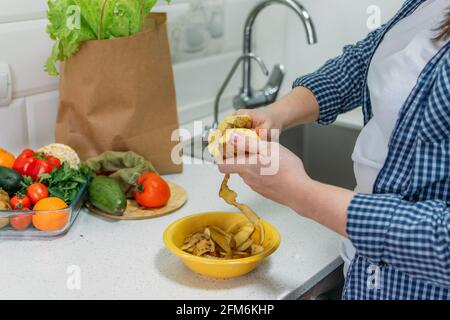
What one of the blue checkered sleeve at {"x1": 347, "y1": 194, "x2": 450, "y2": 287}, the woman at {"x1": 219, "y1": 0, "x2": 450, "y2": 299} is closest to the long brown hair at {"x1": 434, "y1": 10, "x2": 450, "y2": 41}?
the woman at {"x1": 219, "y1": 0, "x2": 450, "y2": 299}

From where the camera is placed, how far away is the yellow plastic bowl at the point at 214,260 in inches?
37.4

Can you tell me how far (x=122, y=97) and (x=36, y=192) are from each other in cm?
27

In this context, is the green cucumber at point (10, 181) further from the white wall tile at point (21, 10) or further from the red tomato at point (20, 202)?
the white wall tile at point (21, 10)

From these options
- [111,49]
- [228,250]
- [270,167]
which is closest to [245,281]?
[228,250]

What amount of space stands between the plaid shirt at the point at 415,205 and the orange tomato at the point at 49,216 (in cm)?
50

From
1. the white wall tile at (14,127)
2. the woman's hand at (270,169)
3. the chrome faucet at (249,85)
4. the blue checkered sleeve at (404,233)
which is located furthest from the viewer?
the chrome faucet at (249,85)

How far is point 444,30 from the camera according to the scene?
2.80ft

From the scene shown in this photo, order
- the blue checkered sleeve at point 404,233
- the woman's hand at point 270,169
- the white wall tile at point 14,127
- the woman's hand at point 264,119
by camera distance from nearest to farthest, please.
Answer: the blue checkered sleeve at point 404,233 → the woman's hand at point 270,169 → the woman's hand at point 264,119 → the white wall tile at point 14,127

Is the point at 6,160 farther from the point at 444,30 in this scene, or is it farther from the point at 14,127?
the point at 444,30

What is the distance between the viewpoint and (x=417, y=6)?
100 centimetres

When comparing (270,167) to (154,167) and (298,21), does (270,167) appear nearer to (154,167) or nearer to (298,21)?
(154,167)

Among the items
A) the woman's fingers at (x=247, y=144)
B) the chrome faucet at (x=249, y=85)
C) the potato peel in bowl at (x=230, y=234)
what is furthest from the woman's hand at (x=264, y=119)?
the chrome faucet at (x=249, y=85)

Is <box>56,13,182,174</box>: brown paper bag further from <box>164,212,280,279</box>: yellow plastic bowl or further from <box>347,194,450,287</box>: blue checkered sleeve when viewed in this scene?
<box>347,194,450,287</box>: blue checkered sleeve
